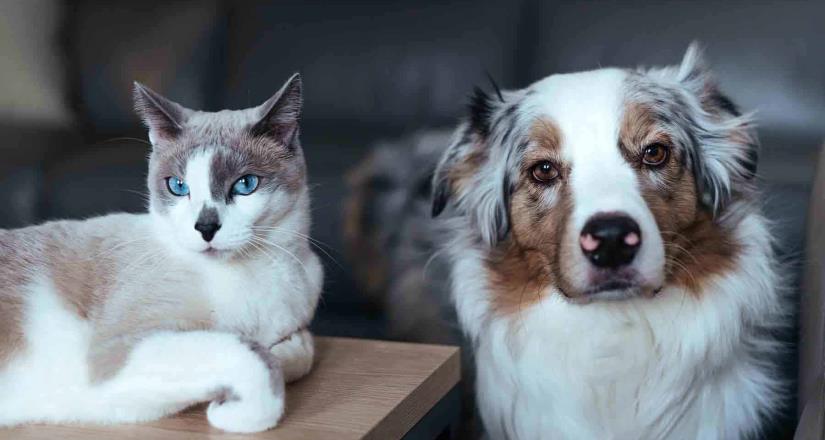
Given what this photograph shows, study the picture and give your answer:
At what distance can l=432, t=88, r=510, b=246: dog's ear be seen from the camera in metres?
1.27

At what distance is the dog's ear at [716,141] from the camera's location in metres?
1.21

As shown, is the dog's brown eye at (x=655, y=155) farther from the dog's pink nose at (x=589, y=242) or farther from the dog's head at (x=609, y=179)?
the dog's pink nose at (x=589, y=242)

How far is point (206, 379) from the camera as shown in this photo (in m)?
0.97

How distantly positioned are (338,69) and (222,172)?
53 centimetres

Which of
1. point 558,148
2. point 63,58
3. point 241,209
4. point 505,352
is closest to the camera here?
point 241,209

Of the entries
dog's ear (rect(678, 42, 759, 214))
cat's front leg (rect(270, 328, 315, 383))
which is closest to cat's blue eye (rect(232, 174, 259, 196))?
cat's front leg (rect(270, 328, 315, 383))

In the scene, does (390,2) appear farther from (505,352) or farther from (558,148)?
(505,352)

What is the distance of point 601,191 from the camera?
110cm

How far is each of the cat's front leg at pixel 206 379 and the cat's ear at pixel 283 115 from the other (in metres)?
0.27

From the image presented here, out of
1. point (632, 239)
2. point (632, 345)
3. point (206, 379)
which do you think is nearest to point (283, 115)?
point (206, 379)

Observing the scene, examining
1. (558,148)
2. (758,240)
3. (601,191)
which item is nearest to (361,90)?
(558,148)

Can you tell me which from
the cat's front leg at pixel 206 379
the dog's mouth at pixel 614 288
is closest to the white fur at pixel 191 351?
the cat's front leg at pixel 206 379

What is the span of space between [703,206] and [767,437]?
35 centimetres

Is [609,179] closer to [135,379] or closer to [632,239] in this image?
[632,239]
